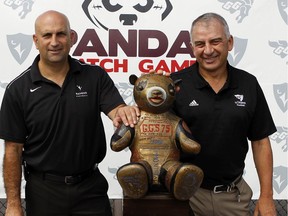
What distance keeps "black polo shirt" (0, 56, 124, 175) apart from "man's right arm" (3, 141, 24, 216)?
0.17 feet

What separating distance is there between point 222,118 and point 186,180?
1.43 feet

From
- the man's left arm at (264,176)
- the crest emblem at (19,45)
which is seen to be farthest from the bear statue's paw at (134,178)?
the crest emblem at (19,45)

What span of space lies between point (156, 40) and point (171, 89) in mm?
1689

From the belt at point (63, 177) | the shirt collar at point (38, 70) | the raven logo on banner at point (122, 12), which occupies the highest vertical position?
the raven logo on banner at point (122, 12)

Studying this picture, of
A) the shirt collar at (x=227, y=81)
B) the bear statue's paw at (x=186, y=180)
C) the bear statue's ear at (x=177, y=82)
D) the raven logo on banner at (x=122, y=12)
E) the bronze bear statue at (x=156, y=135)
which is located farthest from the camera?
the raven logo on banner at (x=122, y=12)

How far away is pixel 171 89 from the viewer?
2.18 meters

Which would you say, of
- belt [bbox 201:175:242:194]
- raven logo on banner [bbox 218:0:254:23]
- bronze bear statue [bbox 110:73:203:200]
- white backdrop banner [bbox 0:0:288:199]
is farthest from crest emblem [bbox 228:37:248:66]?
bronze bear statue [bbox 110:73:203:200]

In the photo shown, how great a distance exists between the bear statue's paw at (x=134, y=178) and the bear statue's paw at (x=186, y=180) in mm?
137

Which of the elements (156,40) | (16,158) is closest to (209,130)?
(16,158)

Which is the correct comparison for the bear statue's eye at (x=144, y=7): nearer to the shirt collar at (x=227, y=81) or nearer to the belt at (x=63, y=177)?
the shirt collar at (x=227, y=81)

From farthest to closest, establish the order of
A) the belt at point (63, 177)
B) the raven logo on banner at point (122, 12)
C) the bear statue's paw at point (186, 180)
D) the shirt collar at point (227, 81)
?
the raven logo on banner at point (122, 12) → the belt at point (63, 177) → the shirt collar at point (227, 81) → the bear statue's paw at point (186, 180)

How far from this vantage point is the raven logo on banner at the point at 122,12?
147 inches

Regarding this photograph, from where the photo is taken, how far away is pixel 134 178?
2.01m

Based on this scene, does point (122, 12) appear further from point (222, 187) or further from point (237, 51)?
point (222, 187)
